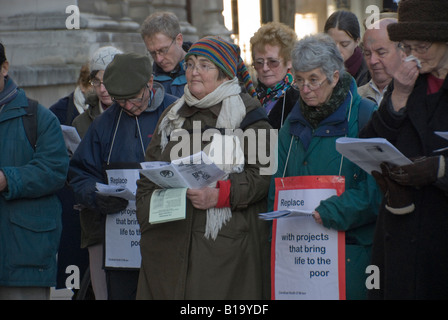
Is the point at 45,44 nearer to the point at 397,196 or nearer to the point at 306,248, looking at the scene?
the point at 306,248

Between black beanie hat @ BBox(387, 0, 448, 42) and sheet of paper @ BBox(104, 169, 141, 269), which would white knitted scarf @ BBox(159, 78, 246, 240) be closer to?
sheet of paper @ BBox(104, 169, 141, 269)

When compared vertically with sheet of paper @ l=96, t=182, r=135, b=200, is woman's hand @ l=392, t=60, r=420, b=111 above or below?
above

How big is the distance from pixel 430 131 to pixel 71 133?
297 cm

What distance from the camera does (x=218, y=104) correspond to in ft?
16.2

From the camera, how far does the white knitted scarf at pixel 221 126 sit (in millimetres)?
4719

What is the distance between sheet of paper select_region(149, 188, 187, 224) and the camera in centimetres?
450

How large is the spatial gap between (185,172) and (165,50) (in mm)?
2551

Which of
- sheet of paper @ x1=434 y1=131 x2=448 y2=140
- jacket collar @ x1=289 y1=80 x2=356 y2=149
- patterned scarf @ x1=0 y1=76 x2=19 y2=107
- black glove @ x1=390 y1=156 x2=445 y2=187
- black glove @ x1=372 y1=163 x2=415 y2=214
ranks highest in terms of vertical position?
patterned scarf @ x1=0 y1=76 x2=19 y2=107

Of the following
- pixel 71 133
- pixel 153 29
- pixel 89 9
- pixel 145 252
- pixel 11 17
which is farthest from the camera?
pixel 89 9

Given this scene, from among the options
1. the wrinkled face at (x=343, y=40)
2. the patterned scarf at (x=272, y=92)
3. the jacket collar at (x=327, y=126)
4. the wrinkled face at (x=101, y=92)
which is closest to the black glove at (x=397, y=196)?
the jacket collar at (x=327, y=126)

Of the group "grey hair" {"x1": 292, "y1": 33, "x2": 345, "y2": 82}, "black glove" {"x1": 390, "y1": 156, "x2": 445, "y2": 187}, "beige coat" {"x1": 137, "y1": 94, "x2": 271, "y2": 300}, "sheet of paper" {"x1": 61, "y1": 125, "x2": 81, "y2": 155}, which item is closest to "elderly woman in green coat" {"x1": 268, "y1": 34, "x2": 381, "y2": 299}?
"grey hair" {"x1": 292, "y1": 33, "x2": 345, "y2": 82}

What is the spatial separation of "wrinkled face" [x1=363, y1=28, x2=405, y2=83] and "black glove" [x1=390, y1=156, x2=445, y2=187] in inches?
68.1

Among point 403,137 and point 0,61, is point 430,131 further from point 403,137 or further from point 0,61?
point 0,61
